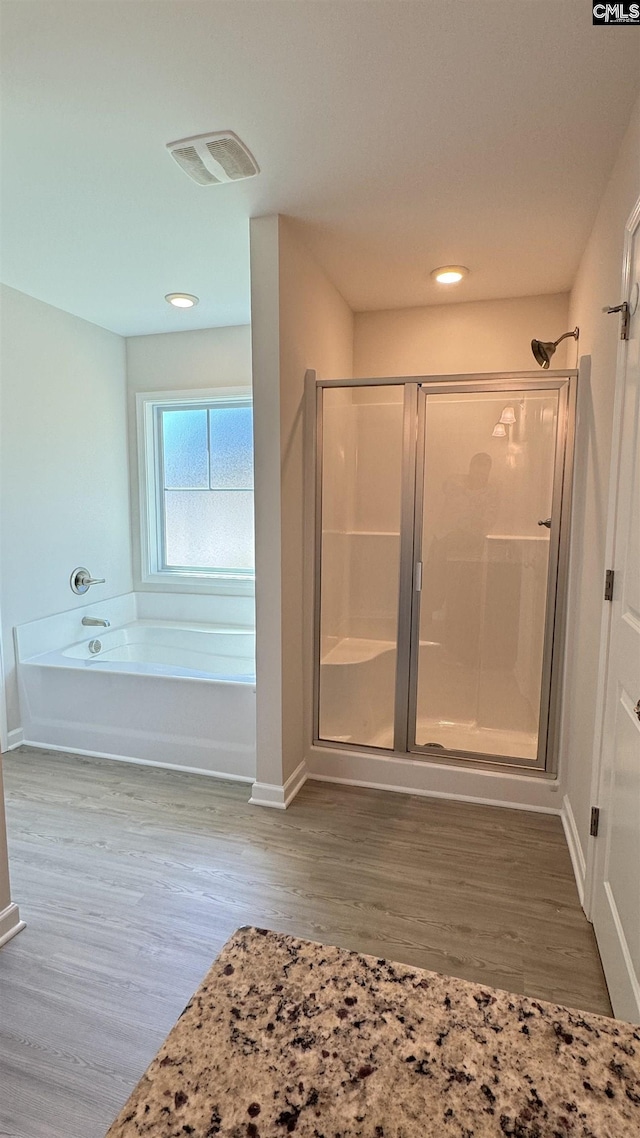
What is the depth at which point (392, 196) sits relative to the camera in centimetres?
223

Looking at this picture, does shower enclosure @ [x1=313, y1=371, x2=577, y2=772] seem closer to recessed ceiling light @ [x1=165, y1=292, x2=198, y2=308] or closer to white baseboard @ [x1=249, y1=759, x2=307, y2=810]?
white baseboard @ [x1=249, y1=759, x2=307, y2=810]

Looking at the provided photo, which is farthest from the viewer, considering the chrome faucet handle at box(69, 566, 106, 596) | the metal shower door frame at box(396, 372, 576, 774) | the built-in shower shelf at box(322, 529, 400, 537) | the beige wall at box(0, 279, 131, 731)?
the chrome faucet handle at box(69, 566, 106, 596)

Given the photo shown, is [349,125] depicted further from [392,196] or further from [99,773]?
[99,773]

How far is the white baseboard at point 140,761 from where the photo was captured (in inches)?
116

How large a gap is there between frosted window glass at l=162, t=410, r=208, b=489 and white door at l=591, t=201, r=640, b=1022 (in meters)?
3.10

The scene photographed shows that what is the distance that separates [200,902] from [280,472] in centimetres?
170

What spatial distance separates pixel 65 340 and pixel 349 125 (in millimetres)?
2476

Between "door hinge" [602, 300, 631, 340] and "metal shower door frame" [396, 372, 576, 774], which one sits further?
"metal shower door frame" [396, 372, 576, 774]

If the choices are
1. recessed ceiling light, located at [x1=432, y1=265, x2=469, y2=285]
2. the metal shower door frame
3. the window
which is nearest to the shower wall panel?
the metal shower door frame

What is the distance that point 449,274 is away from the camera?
2.95 meters

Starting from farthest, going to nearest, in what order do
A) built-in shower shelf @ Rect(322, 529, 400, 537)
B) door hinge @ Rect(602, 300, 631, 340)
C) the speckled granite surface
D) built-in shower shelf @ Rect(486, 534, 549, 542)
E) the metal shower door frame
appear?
1. built-in shower shelf @ Rect(322, 529, 400, 537)
2. built-in shower shelf @ Rect(486, 534, 549, 542)
3. the metal shower door frame
4. door hinge @ Rect(602, 300, 631, 340)
5. the speckled granite surface

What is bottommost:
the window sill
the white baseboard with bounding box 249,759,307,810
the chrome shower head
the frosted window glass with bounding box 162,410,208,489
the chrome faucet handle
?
the white baseboard with bounding box 249,759,307,810

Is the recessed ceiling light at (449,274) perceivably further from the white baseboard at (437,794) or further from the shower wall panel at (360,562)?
the white baseboard at (437,794)

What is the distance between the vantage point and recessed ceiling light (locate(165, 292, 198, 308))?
3.33m
